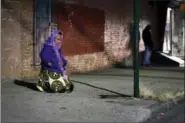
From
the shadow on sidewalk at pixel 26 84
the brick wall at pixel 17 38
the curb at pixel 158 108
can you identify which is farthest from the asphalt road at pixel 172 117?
the brick wall at pixel 17 38

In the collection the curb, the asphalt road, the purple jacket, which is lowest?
the asphalt road

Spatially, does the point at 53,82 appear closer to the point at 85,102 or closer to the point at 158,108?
Answer: the point at 85,102

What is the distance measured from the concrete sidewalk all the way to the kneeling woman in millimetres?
243

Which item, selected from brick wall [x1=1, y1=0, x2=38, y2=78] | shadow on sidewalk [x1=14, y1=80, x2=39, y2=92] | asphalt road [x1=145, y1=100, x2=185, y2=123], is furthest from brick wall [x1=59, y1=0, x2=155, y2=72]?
asphalt road [x1=145, y1=100, x2=185, y2=123]

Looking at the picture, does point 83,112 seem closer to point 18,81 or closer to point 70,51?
point 18,81

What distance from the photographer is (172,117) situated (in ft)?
31.2

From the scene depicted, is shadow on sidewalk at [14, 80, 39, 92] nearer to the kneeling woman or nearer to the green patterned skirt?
the green patterned skirt

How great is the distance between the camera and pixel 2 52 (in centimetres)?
1251

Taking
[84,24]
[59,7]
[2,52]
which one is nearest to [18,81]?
[2,52]

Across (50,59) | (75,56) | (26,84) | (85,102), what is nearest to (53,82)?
(50,59)

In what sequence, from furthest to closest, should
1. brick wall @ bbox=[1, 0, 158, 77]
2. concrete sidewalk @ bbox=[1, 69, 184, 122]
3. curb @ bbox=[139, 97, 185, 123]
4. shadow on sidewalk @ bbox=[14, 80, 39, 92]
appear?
brick wall @ bbox=[1, 0, 158, 77], shadow on sidewalk @ bbox=[14, 80, 39, 92], curb @ bbox=[139, 97, 185, 123], concrete sidewalk @ bbox=[1, 69, 184, 122]

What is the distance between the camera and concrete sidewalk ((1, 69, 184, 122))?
27.6ft

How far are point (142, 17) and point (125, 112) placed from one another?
14.1m

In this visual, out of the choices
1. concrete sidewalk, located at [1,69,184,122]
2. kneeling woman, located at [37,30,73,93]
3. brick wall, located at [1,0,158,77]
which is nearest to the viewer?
concrete sidewalk, located at [1,69,184,122]
